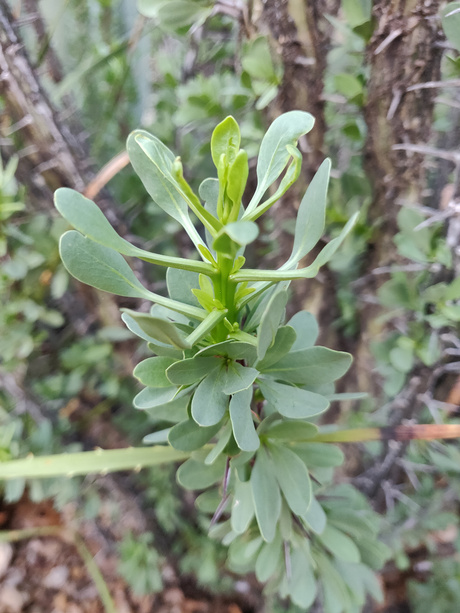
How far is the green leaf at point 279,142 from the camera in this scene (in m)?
0.23

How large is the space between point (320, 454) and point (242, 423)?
13 centimetres

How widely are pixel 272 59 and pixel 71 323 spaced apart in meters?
0.57

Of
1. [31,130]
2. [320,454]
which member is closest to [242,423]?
[320,454]

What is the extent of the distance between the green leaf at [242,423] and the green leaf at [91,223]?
0.09 metres

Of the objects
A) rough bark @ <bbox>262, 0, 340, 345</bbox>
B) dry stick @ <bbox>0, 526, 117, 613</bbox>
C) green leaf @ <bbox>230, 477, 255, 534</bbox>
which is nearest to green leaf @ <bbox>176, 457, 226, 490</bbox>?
green leaf @ <bbox>230, 477, 255, 534</bbox>

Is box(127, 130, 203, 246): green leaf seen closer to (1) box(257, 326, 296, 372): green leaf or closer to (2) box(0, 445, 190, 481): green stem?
(1) box(257, 326, 296, 372): green leaf

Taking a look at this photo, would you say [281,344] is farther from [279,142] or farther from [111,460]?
[111,460]

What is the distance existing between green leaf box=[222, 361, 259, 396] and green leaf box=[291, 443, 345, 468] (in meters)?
0.13

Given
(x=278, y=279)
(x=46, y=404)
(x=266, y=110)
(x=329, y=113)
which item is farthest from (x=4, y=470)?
(x=329, y=113)

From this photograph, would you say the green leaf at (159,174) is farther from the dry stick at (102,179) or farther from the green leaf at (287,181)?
the dry stick at (102,179)

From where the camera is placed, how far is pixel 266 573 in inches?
14.6

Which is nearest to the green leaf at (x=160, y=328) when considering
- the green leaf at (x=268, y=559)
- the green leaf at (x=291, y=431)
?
the green leaf at (x=291, y=431)

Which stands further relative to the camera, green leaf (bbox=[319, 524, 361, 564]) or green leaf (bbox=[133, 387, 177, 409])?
green leaf (bbox=[319, 524, 361, 564])

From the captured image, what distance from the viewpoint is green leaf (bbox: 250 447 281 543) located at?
0.28 meters
